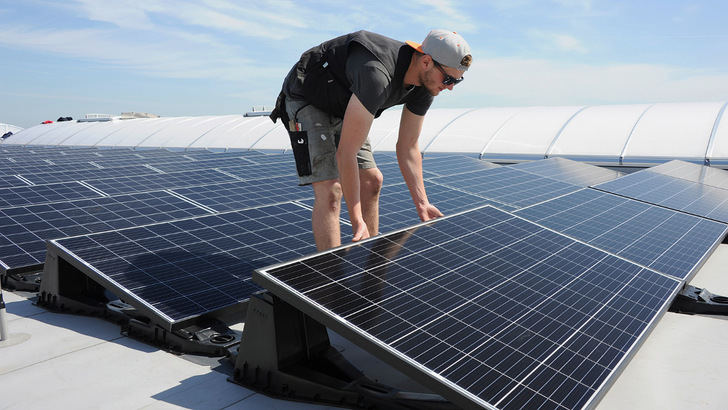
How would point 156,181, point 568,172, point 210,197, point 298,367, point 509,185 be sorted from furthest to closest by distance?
point 568,172 < point 156,181 < point 509,185 < point 210,197 < point 298,367

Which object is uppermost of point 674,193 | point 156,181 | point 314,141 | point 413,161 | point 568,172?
point 314,141

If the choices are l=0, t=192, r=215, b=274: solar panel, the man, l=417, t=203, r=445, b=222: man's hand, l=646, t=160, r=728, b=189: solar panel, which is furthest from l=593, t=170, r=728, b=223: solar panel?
l=0, t=192, r=215, b=274: solar panel

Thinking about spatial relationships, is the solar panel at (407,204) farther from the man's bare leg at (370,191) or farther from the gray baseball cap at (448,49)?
the gray baseball cap at (448,49)

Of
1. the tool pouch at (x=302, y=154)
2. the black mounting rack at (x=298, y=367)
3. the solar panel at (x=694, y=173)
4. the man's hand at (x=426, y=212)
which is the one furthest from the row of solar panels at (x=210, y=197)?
the black mounting rack at (x=298, y=367)

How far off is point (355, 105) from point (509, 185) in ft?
18.8

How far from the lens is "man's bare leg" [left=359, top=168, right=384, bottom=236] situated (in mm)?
4434

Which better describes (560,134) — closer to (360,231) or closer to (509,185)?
(509,185)

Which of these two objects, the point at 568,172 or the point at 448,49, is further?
the point at 568,172

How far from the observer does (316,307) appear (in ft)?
8.58

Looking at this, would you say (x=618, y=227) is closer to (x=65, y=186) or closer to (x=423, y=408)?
(x=423, y=408)

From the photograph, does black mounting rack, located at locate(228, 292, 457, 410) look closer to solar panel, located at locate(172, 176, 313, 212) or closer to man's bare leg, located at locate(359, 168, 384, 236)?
man's bare leg, located at locate(359, 168, 384, 236)

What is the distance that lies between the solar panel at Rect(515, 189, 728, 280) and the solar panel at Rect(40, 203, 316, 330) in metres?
2.79

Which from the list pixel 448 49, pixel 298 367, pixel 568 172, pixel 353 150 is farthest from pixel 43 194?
pixel 568 172

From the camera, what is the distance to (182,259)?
4.54 m
